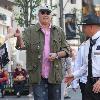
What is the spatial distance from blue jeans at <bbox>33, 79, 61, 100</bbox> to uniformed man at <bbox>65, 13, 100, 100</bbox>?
1.06 metres

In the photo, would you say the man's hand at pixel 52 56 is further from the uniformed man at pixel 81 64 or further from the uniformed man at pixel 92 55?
the uniformed man at pixel 92 55

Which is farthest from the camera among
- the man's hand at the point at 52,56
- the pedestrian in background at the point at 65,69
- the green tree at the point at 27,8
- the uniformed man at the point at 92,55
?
the green tree at the point at 27,8

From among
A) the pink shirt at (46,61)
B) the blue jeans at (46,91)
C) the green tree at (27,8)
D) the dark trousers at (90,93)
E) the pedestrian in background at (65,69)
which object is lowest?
the pedestrian in background at (65,69)

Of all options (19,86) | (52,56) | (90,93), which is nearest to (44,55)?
(52,56)

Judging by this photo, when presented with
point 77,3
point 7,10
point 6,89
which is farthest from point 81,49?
point 77,3

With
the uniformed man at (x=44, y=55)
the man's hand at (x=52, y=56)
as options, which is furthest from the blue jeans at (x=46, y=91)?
the man's hand at (x=52, y=56)

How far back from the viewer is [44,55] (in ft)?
24.3

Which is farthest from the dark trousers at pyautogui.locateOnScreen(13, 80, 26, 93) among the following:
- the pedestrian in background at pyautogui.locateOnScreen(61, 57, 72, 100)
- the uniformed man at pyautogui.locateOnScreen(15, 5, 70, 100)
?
the uniformed man at pyautogui.locateOnScreen(15, 5, 70, 100)

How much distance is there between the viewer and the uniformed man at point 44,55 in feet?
24.1

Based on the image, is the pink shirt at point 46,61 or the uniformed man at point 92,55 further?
the pink shirt at point 46,61

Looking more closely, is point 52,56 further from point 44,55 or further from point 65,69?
point 65,69

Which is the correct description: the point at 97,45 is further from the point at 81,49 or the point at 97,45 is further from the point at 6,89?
the point at 6,89

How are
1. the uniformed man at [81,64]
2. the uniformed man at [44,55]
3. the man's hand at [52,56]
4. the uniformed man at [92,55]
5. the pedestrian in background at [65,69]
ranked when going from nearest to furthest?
the uniformed man at [92,55] → the uniformed man at [81,64] → the man's hand at [52,56] → the uniformed man at [44,55] → the pedestrian in background at [65,69]

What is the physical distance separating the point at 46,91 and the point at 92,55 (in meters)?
1.36
